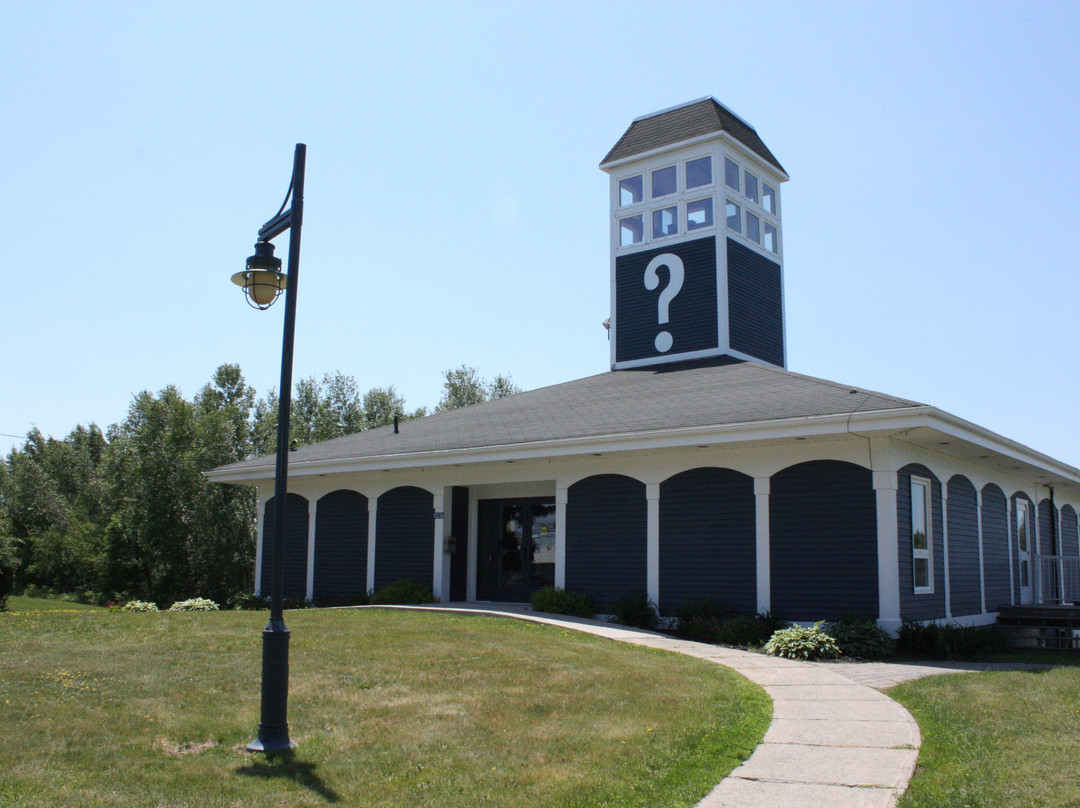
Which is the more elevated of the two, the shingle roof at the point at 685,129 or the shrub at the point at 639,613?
the shingle roof at the point at 685,129

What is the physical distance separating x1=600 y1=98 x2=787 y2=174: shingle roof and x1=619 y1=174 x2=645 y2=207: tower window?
585mm

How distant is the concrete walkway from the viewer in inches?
217

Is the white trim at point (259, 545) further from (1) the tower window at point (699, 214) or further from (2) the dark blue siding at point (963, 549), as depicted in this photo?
(2) the dark blue siding at point (963, 549)

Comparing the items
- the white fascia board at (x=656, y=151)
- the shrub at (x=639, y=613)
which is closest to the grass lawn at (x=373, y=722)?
the shrub at (x=639, y=613)

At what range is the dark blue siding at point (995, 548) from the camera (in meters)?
17.4

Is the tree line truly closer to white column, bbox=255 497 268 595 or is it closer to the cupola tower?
white column, bbox=255 497 268 595

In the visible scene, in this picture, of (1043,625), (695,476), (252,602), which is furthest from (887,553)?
(252,602)

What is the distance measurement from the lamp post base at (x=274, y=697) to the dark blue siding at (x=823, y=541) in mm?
9308

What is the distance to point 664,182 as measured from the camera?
22.0m

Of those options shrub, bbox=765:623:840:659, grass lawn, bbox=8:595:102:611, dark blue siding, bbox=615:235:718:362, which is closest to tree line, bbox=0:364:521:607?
grass lawn, bbox=8:595:102:611

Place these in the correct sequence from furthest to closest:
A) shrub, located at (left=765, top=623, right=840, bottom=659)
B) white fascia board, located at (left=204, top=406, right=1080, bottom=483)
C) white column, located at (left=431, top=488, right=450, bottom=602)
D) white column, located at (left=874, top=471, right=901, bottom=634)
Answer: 1. white column, located at (left=431, top=488, right=450, bottom=602)
2. white column, located at (left=874, top=471, right=901, bottom=634)
3. white fascia board, located at (left=204, top=406, right=1080, bottom=483)
4. shrub, located at (left=765, top=623, right=840, bottom=659)

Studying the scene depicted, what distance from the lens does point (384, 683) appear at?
28.6ft

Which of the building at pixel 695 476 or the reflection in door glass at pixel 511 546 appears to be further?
the reflection in door glass at pixel 511 546

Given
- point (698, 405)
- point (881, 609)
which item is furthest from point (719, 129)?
point (881, 609)
